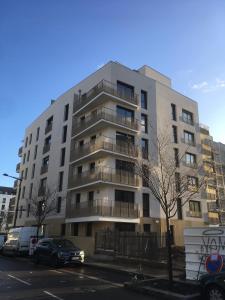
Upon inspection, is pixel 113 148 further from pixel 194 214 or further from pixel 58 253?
pixel 194 214

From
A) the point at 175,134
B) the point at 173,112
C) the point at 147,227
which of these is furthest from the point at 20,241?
the point at 173,112

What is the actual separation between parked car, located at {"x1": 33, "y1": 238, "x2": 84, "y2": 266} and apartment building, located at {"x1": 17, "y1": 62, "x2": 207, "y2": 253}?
5005mm

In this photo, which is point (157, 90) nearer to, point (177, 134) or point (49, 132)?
point (177, 134)

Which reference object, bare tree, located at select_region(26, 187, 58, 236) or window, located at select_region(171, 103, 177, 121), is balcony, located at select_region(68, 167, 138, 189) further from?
window, located at select_region(171, 103, 177, 121)

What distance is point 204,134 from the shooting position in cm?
4600

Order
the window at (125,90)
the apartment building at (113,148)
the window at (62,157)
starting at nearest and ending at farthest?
1. the apartment building at (113,148)
2. the window at (125,90)
3. the window at (62,157)

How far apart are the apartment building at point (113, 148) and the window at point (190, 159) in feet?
0.44

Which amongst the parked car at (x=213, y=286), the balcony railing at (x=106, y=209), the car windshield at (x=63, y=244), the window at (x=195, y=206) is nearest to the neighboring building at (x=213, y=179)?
the window at (x=195, y=206)

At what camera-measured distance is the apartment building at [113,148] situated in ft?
94.0

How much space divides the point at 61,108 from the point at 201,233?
103 feet

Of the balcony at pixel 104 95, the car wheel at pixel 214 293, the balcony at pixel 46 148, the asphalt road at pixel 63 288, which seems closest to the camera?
the car wheel at pixel 214 293

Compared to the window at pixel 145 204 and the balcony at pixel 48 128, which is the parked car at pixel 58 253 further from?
the balcony at pixel 48 128

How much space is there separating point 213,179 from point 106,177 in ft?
74.5

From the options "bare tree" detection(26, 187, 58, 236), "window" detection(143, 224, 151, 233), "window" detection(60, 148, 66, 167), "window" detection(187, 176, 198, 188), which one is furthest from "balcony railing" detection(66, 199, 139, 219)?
"window" detection(60, 148, 66, 167)
